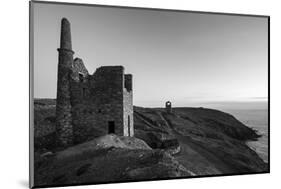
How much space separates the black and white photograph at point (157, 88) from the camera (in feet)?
38.2

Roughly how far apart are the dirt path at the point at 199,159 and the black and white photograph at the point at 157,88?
0.12 ft

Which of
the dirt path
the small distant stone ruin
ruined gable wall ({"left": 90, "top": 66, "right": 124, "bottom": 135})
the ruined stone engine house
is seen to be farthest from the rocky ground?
ruined gable wall ({"left": 90, "top": 66, "right": 124, "bottom": 135})

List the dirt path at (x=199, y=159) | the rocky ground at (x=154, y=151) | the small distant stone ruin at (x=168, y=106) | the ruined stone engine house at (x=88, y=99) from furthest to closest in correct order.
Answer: the small distant stone ruin at (x=168, y=106) < the dirt path at (x=199, y=159) < the ruined stone engine house at (x=88, y=99) < the rocky ground at (x=154, y=151)

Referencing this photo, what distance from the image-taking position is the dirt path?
1227 centimetres

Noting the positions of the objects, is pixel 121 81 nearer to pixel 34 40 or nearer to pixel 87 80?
pixel 87 80

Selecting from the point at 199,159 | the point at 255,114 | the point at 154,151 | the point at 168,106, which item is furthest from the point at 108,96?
the point at 255,114

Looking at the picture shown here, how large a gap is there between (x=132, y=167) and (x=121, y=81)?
344cm

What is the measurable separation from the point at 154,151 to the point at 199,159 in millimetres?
2143

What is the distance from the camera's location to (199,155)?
12.9 metres

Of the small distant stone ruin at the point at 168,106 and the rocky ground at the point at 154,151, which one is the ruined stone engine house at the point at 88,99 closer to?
the rocky ground at the point at 154,151

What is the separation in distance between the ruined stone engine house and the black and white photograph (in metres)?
0.04

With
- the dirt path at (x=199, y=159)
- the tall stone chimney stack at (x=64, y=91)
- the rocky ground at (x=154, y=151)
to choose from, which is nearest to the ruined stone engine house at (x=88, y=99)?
the tall stone chimney stack at (x=64, y=91)

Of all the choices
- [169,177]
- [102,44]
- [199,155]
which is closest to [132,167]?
[169,177]

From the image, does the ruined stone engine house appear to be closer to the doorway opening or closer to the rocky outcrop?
the doorway opening
